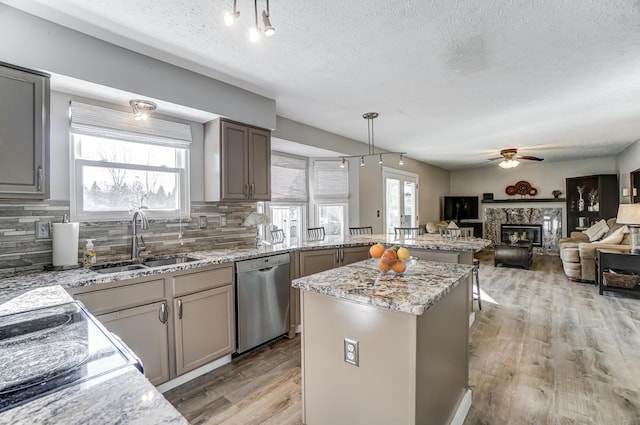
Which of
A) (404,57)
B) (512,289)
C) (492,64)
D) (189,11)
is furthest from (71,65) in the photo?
(512,289)

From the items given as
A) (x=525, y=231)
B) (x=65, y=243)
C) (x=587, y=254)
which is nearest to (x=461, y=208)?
(x=525, y=231)

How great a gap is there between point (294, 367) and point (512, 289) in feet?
13.1

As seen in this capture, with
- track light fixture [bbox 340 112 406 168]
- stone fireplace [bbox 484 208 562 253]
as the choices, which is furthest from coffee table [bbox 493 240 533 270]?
track light fixture [bbox 340 112 406 168]

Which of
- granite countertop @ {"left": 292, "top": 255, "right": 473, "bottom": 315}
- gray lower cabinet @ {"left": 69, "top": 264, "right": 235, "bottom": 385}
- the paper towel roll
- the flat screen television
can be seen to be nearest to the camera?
granite countertop @ {"left": 292, "top": 255, "right": 473, "bottom": 315}

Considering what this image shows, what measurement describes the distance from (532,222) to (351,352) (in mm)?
9110

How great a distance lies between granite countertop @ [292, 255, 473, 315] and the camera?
54.7 inches

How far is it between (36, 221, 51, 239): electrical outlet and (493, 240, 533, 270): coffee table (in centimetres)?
720

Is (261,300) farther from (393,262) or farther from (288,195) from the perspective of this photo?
(288,195)

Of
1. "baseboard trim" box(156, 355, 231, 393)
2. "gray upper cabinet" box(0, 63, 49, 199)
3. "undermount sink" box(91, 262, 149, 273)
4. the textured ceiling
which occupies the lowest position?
"baseboard trim" box(156, 355, 231, 393)

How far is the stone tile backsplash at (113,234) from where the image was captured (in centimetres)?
208

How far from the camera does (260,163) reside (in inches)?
131

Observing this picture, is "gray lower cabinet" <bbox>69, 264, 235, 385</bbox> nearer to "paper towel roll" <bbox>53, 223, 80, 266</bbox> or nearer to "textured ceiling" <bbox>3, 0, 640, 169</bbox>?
"paper towel roll" <bbox>53, 223, 80, 266</bbox>

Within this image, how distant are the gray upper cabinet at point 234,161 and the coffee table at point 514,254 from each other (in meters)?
5.57

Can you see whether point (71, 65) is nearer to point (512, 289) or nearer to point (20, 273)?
point (20, 273)
